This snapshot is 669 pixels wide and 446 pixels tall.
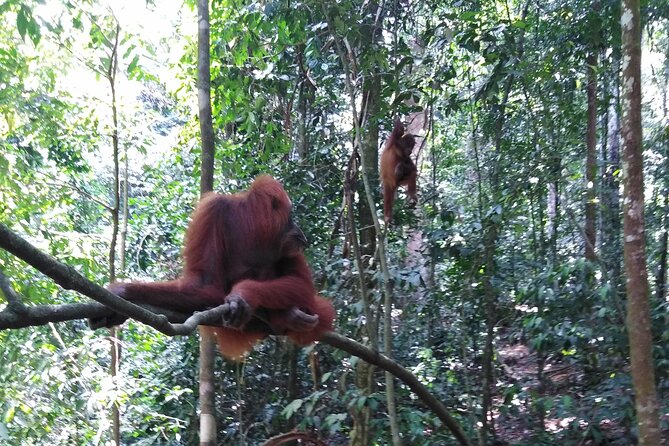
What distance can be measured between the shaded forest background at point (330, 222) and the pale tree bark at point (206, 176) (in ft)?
1.65

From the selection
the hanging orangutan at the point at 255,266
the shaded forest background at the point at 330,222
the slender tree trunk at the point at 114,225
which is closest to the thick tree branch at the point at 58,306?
the hanging orangutan at the point at 255,266

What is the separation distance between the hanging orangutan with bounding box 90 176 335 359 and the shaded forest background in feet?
1.90

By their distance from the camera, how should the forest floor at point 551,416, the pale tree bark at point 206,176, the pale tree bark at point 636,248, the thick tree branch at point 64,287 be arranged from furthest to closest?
the forest floor at point 551,416, the pale tree bark at point 206,176, the pale tree bark at point 636,248, the thick tree branch at point 64,287

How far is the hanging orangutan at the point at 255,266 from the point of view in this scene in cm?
253

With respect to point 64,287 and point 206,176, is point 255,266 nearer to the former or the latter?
point 206,176

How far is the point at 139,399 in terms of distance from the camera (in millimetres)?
4254

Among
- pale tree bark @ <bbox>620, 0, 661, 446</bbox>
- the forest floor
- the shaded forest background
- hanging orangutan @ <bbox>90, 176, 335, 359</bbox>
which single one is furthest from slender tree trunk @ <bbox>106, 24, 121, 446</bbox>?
pale tree bark @ <bbox>620, 0, 661, 446</bbox>

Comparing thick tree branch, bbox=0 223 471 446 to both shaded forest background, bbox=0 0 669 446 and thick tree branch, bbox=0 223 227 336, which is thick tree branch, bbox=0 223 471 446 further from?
shaded forest background, bbox=0 0 669 446

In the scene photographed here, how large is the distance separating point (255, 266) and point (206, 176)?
1.81ft

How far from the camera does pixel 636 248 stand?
2883 mm

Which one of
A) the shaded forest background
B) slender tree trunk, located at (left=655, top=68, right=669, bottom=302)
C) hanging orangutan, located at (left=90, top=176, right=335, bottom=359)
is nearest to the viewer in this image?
hanging orangutan, located at (left=90, top=176, right=335, bottom=359)

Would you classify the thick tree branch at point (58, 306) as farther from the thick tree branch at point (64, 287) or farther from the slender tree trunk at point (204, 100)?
the slender tree trunk at point (204, 100)

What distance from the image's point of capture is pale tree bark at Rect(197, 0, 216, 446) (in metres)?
3.02

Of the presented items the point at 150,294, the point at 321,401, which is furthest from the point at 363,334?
the point at 150,294
